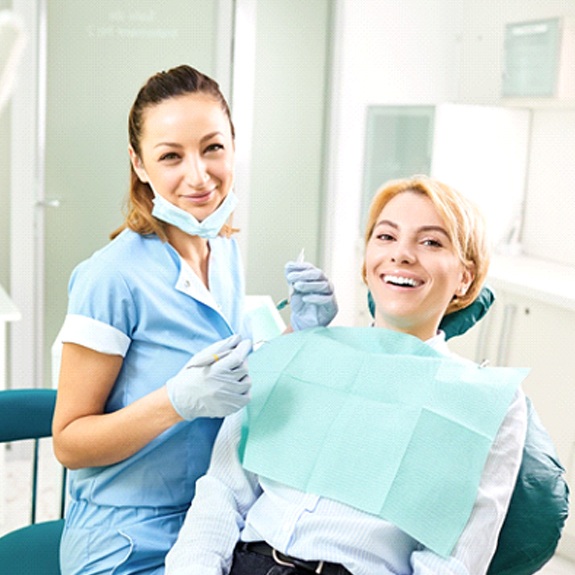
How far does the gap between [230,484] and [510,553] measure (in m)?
0.44

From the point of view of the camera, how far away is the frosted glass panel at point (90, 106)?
10.9ft

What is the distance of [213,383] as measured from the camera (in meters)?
1.21

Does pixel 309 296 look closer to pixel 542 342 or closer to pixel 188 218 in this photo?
pixel 188 218

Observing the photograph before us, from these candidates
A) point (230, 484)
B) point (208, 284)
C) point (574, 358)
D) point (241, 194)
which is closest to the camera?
point (230, 484)

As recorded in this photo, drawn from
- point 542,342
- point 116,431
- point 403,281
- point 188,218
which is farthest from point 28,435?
point 542,342

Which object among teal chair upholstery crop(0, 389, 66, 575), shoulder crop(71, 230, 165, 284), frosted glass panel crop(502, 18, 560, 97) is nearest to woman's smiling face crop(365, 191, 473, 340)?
shoulder crop(71, 230, 165, 284)

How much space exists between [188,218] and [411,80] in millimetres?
3089

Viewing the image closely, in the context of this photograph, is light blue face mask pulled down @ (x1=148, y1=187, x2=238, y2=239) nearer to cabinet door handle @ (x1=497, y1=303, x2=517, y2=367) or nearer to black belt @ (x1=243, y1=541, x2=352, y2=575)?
black belt @ (x1=243, y1=541, x2=352, y2=575)

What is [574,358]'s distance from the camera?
2848mm

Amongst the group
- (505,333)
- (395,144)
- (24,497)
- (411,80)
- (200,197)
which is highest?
(411,80)

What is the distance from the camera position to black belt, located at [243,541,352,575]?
122 centimetres

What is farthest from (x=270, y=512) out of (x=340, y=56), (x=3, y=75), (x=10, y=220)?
(x=340, y=56)

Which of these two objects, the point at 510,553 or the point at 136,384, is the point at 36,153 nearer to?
the point at 136,384

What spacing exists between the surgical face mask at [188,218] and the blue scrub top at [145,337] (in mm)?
45
